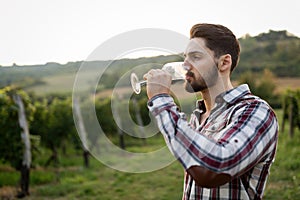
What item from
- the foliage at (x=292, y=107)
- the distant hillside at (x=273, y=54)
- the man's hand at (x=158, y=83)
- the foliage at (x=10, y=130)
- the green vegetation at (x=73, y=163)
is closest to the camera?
the man's hand at (x=158, y=83)

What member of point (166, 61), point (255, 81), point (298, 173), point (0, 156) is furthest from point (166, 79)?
point (255, 81)

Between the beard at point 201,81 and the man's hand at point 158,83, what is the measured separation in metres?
0.13

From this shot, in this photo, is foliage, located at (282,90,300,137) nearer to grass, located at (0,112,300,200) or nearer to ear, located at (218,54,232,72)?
grass, located at (0,112,300,200)

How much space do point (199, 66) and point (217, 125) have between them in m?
0.19

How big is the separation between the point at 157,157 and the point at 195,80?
11.0 inches

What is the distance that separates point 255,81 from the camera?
92.5ft

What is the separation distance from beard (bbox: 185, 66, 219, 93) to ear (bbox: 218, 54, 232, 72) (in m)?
0.02

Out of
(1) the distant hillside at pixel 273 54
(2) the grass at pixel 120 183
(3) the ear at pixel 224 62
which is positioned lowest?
(2) the grass at pixel 120 183

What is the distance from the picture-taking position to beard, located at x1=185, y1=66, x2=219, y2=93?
1429 millimetres

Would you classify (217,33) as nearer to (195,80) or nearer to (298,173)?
(195,80)

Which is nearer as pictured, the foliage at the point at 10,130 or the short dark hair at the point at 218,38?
the short dark hair at the point at 218,38

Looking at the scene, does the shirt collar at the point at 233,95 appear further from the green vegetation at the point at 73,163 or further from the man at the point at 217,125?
the green vegetation at the point at 73,163

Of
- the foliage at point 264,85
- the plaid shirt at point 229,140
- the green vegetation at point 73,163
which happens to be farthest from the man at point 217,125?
the foliage at point 264,85

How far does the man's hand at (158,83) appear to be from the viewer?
130cm
